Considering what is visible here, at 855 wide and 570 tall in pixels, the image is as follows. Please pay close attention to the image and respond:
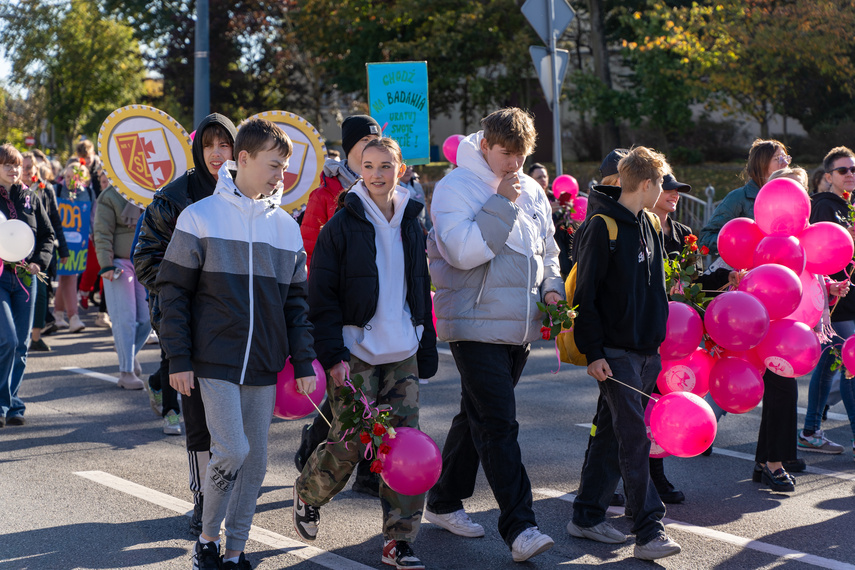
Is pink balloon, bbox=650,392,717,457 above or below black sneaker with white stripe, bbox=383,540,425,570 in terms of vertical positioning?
above

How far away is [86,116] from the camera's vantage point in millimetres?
41312

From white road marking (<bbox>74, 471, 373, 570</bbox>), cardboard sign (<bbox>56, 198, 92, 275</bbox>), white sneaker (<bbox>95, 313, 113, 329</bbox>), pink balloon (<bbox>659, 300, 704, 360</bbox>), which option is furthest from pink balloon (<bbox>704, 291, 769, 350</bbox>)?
white sneaker (<bbox>95, 313, 113, 329</bbox>)

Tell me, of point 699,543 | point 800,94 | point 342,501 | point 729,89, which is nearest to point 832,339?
point 699,543

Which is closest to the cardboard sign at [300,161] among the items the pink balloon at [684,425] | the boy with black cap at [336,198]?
the boy with black cap at [336,198]

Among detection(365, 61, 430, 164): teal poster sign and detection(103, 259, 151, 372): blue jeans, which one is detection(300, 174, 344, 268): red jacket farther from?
detection(365, 61, 430, 164): teal poster sign

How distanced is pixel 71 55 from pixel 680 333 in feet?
125

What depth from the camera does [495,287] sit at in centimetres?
451

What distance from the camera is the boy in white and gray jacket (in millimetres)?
3957

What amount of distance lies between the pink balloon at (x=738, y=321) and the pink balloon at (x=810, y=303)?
583 millimetres

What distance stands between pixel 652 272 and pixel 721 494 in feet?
5.91

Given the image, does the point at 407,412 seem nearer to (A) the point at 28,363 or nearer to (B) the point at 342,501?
(B) the point at 342,501

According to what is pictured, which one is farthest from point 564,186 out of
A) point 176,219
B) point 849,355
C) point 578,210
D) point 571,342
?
point 176,219

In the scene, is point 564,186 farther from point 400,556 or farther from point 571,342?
point 400,556

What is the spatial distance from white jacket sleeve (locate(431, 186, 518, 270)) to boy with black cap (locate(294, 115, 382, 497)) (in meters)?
0.94
